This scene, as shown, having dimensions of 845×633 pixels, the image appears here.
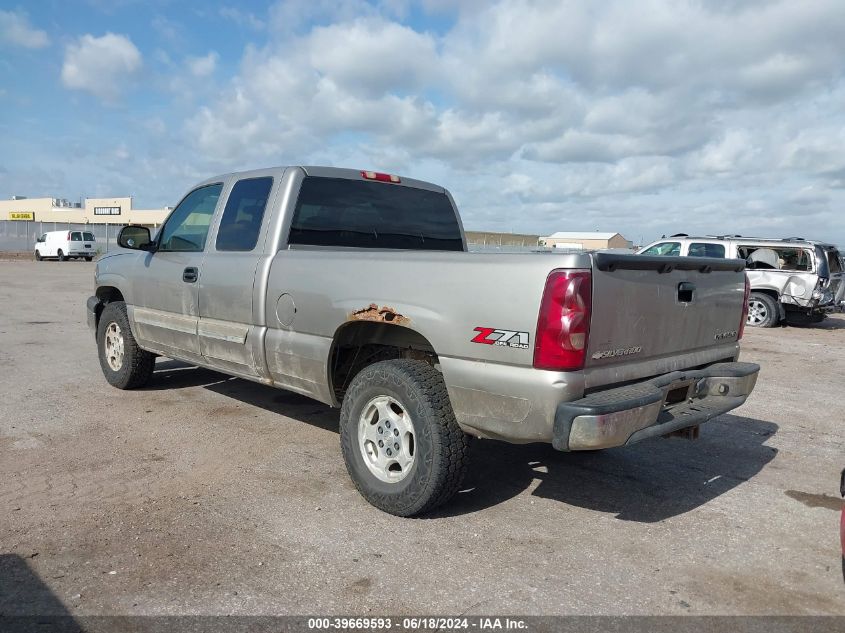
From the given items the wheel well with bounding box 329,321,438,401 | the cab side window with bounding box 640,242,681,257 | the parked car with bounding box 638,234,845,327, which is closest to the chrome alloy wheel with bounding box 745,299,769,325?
the parked car with bounding box 638,234,845,327

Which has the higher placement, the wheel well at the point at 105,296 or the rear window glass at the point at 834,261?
the rear window glass at the point at 834,261

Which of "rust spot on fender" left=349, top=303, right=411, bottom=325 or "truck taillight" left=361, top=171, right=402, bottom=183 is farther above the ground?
"truck taillight" left=361, top=171, right=402, bottom=183

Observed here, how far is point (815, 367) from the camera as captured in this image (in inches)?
364

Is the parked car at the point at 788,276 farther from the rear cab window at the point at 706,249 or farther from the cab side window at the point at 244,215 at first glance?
the cab side window at the point at 244,215

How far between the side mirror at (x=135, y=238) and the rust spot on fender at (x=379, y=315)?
286 cm

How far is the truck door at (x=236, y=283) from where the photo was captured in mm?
4633

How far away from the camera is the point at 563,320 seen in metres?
3.01

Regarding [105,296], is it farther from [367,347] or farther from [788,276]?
[788,276]

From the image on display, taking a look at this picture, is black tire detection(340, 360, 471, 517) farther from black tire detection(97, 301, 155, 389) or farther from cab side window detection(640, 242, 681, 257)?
cab side window detection(640, 242, 681, 257)

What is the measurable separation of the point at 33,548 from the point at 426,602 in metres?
1.96

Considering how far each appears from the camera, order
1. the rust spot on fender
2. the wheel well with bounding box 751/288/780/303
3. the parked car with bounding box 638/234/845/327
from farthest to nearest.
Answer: the wheel well with bounding box 751/288/780/303 → the parked car with bounding box 638/234/845/327 → the rust spot on fender

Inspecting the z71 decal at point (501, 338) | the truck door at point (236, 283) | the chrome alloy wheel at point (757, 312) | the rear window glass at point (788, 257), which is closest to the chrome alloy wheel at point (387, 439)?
the z71 decal at point (501, 338)

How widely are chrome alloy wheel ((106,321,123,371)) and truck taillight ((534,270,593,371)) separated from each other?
187 inches

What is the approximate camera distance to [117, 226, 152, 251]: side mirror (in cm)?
575
